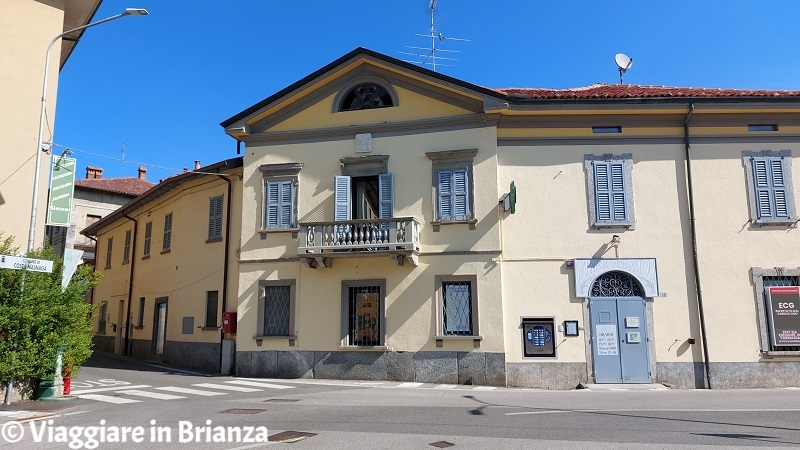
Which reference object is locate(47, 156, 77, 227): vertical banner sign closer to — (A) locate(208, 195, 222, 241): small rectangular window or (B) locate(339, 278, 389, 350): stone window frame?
(A) locate(208, 195, 222, 241): small rectangular window

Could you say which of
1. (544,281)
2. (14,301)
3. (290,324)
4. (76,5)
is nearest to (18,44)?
(76,5)

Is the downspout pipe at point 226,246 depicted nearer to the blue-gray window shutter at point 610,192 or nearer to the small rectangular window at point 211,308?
the small rectangular window at point 211,308

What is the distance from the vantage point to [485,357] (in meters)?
16.0

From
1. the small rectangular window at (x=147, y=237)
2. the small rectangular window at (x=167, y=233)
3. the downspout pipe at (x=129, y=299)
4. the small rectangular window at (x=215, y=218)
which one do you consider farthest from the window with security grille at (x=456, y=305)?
the downspout pipe at (x=129, y=299)

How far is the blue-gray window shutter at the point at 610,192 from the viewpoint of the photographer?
16.6 m

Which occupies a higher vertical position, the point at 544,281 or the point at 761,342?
the point at 544,281

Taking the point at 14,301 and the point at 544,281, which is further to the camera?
the point at 544,281

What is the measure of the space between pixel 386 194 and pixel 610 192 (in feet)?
20.3

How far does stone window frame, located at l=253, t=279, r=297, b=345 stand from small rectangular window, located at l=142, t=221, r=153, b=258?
30.2 ft

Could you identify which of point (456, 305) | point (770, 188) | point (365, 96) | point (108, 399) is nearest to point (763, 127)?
point (770, 188)

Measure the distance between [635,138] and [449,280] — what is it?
6486mm

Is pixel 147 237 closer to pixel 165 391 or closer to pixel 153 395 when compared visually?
pixel 165 391

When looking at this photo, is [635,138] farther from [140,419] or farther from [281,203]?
[140,419]

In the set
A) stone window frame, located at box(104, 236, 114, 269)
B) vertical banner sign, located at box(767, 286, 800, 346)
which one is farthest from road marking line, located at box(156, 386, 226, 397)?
stone window frame, located at box(104, 236, 114, 269)
